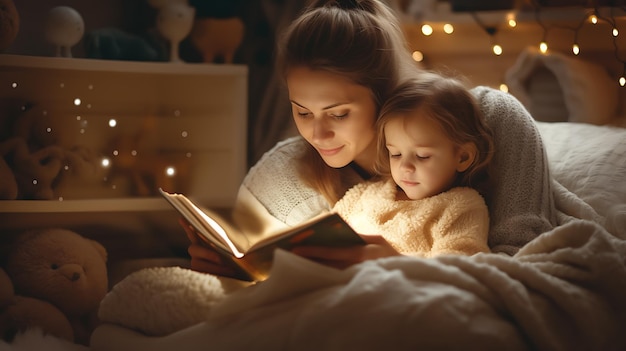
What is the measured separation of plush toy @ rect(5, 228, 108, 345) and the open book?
754mm

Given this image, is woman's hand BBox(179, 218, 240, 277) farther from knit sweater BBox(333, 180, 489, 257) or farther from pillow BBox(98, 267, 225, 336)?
knit sweater BBox(333, 180, 489, 257)

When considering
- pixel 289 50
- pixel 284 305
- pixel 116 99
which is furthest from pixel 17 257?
pixel 284 305

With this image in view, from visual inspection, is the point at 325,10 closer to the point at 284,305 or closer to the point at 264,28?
the point at 284,305

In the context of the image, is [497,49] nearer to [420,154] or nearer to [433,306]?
[420,154]

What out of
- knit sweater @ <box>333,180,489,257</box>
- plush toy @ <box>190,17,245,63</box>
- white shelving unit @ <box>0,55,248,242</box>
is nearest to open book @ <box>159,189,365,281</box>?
knit sweater @ <box>333,180,489,257</box>

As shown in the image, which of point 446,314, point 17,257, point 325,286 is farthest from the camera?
point 17,257

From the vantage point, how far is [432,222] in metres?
1.48

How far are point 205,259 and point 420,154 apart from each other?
17.3 inches

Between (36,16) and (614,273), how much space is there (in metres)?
1.93

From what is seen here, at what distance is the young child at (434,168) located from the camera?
145 centimetres

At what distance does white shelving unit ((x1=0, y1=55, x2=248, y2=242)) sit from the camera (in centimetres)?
225

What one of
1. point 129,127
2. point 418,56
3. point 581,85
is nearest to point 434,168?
point 581,85

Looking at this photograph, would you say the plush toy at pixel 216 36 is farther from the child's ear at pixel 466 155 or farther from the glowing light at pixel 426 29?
the child's ear at pixel 466 155

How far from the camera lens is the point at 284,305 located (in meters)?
1.12
